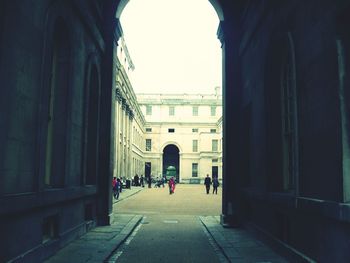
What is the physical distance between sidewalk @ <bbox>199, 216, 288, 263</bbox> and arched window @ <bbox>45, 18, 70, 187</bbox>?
3.81 metres

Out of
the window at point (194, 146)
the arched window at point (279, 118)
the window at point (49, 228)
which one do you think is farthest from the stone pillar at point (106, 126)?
the window at point (194, 146)

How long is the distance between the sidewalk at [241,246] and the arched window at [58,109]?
12.5 ft

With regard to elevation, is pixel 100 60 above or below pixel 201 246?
above

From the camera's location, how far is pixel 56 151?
29.6 feet

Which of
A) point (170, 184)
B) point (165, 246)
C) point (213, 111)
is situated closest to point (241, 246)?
point (165, 246)

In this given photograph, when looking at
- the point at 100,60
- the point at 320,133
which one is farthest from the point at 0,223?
the point at 100,60

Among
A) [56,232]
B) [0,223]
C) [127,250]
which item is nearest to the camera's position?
[0,223]

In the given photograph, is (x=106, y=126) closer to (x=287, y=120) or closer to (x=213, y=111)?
(x=287, y=120)

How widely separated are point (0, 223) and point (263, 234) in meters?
6.07

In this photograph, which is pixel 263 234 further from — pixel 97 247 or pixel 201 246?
pixel 97 247

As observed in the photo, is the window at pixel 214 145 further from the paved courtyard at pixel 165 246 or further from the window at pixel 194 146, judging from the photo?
the paved courtyard at pixel 165 246

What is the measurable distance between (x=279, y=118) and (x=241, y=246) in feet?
9.63

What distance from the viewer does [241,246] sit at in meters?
9.45

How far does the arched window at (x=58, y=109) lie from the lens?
8.95 metres
